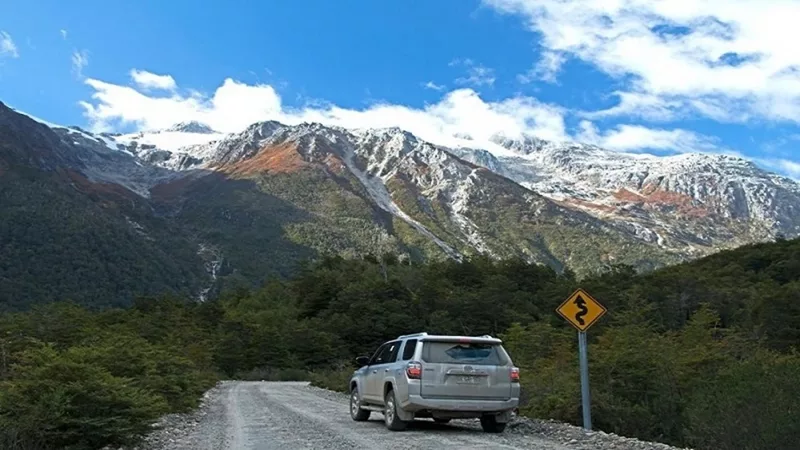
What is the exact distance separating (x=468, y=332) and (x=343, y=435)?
57.1 meters

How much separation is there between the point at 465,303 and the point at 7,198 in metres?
128

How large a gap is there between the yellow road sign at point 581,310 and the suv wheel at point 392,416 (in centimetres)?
359

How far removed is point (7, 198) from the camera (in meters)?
163

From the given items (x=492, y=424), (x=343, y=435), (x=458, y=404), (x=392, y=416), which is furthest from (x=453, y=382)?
(x=343, y=435)

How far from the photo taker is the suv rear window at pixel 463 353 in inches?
544

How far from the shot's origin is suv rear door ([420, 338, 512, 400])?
44.5 ft

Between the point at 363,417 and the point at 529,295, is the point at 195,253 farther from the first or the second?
the point at 363,417

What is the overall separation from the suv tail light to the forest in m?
4.38

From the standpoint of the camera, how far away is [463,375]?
44.6 ft

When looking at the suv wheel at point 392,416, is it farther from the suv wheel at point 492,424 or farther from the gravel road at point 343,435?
the suv wheel at point 492,424

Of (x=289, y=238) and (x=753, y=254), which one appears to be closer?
(x=753, y=254)

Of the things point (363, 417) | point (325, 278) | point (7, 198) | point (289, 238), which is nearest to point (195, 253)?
point (289, 238)

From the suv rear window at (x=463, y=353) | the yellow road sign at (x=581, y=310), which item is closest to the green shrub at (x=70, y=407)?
the suv rear window at (x=463, y=353)

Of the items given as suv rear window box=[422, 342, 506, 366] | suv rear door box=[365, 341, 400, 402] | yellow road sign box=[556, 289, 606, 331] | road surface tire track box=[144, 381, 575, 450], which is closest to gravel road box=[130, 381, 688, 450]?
road surface tire track box=[144, 381, 575, 450]
